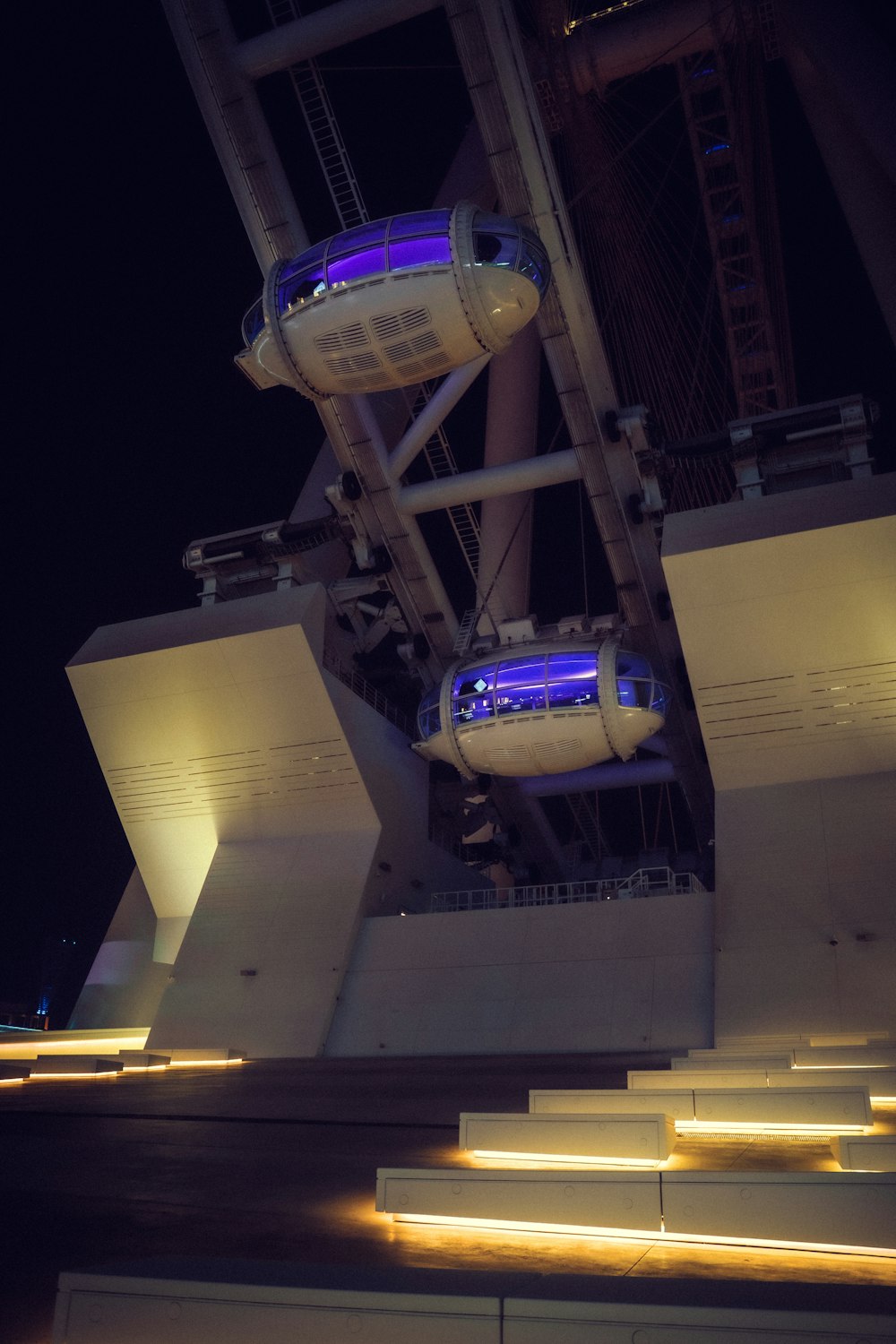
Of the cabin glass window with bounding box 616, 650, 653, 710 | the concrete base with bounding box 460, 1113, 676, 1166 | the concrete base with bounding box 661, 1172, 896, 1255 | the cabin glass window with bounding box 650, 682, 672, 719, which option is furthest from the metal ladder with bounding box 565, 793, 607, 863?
the concrete base with bounding box 661, 1172, 896, 1255

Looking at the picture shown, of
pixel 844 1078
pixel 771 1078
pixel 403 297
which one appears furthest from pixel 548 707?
pixel 844 1078

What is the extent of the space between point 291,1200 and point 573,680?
14193mm

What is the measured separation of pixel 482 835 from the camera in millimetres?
27703

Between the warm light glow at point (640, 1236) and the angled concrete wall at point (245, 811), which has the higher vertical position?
the angled concrete wall at point (245, 811)

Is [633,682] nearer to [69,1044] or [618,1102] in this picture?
[69,1044]

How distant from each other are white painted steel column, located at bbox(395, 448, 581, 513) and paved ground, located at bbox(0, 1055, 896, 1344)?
487 inches

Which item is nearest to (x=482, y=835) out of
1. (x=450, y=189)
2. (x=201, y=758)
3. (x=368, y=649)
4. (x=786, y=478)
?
(x=368, y=649)

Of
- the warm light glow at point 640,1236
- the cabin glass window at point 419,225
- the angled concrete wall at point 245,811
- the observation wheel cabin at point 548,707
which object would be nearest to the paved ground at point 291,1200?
the warm light glow at point 640,1236

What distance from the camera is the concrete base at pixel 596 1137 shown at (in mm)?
4770

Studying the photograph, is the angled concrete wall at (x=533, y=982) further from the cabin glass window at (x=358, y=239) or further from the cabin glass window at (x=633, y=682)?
the cabin glass window at (x=358, y=239)

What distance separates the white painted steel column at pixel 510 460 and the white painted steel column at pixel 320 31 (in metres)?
6.85

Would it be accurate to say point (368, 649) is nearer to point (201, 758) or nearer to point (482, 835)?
point (201, 758)

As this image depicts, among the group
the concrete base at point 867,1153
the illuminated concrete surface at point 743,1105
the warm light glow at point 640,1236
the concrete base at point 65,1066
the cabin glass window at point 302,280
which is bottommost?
the warm light glow at point 640,1236

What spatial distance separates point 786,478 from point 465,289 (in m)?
7.85
